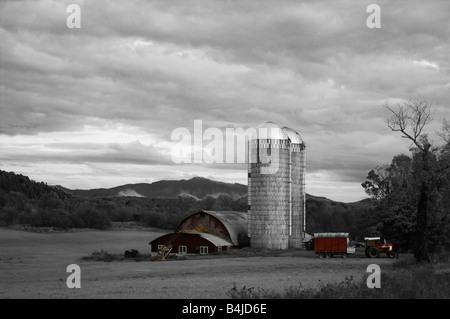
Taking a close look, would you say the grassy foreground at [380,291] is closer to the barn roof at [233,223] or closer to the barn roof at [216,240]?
the barn roof at [216,240]

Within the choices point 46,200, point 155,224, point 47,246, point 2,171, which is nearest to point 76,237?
point 47,246

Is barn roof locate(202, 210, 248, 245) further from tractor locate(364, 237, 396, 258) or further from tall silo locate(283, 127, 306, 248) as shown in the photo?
tractor locate(364, 237, 396, 258)

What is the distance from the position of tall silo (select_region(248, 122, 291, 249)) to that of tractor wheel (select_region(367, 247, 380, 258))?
527 inches

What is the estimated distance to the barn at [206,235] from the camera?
177 ft

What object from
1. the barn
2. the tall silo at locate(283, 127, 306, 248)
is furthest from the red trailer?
the tall silo at locate(283, 127, 306, 248)

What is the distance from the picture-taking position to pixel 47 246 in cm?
6669

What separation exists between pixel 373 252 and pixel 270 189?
14708mm

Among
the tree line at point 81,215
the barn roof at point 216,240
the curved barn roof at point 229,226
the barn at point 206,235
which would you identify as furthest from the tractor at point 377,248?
the tree line at point 81,215

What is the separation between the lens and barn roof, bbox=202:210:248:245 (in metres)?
59.8

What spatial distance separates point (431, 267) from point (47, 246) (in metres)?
47.9

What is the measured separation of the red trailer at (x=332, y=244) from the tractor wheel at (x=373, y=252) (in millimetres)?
1859
